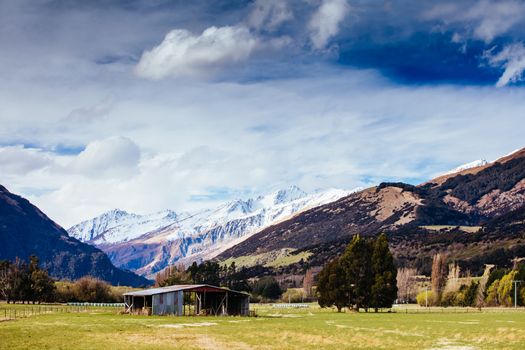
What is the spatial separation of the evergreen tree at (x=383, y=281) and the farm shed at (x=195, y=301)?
2632 cm

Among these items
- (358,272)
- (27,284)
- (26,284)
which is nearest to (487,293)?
(358,272)

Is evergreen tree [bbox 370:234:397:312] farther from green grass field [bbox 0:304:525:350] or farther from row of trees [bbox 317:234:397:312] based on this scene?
green grass field [bbox 0:304:525:350]

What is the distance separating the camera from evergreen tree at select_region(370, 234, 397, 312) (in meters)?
125

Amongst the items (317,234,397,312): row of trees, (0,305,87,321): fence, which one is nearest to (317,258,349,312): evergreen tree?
(317,234,397,312): row of trees

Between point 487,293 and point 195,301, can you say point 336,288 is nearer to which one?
point 195,301

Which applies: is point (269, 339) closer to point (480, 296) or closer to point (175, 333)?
point (175, 333)

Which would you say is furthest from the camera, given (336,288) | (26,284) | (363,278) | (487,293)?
(26,284)

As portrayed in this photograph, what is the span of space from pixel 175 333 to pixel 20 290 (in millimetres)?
124877

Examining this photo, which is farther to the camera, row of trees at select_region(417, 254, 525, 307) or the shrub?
the shrub

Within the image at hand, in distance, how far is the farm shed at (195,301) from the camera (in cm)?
11156

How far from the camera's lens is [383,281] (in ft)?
412

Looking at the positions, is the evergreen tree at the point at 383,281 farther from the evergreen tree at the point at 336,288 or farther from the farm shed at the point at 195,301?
the farm shed at the point at 195,301

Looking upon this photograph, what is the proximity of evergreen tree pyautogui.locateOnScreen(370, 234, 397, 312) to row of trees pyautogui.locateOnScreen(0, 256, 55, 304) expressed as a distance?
99.3 meters

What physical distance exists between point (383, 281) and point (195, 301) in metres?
37.7
